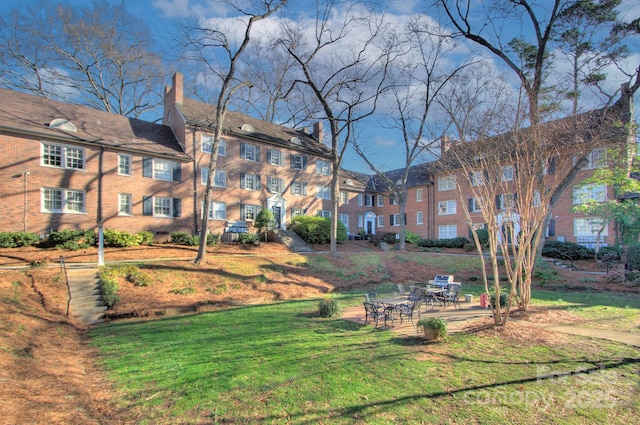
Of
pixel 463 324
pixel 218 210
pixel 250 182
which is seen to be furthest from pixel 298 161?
pixel 463 324

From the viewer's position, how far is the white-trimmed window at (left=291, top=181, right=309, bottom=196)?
108 ft

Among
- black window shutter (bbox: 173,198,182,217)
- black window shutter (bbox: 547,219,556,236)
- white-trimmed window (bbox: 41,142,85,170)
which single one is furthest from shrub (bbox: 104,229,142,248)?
black window shutter (bbox: 547,219,556,236)

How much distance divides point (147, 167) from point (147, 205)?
2.66 m

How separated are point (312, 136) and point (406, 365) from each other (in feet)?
113

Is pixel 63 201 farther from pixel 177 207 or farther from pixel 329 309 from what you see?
pixel 329 309

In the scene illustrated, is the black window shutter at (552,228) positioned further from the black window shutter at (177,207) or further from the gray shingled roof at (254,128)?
the black window shutter at (177,207)

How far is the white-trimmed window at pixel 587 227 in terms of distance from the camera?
25.5 metres

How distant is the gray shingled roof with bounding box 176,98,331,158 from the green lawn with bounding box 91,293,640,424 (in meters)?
20.0

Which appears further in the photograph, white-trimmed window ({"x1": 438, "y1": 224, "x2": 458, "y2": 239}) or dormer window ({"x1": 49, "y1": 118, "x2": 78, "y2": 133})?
white-trimmed window ({"x1": 438, "y1": 224, "x2": 458, "y2": 239})

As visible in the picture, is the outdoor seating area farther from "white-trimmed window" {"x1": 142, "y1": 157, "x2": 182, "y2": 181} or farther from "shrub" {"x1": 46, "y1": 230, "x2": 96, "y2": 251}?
"white-trimmed window" {"x1": 142, "y1": 157, "x2": 182, "y2": 181}

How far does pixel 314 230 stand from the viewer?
27.2 meters

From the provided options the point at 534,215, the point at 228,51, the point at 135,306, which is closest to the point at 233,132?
the point at 228,51

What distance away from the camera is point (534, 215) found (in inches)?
362

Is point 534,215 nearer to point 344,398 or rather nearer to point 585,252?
point 344,398
